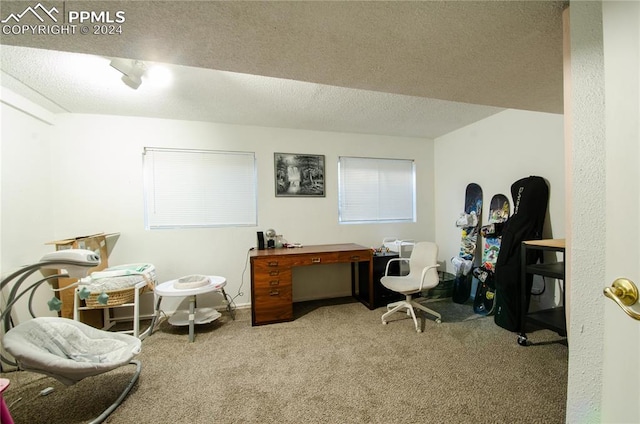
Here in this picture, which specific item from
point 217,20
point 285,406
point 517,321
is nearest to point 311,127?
point 217,20

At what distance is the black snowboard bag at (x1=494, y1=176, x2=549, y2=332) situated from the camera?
2.23m

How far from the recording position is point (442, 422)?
1.32m

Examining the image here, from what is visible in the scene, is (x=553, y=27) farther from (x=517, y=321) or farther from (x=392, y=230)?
(x=392, y=230)

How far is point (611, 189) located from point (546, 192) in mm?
2310

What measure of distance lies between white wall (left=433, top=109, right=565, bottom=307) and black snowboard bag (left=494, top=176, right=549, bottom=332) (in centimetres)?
13

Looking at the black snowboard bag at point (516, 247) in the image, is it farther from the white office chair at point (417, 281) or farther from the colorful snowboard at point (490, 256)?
the white office chair at point (417, 281)

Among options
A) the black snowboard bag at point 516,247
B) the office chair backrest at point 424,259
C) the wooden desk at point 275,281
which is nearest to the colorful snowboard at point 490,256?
the black snowboard bag at point 516,247

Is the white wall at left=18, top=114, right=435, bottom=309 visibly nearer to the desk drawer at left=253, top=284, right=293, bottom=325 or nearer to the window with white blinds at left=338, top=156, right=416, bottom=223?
the window with white blinds at left=338, top=156, right=416, bottom=223

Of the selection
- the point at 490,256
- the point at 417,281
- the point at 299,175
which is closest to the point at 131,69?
the point at 299,175

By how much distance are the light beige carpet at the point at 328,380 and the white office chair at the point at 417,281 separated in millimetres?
188

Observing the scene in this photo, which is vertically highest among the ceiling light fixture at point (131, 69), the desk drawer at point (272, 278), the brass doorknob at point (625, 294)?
the ceiling light fixture at point (131, 69)

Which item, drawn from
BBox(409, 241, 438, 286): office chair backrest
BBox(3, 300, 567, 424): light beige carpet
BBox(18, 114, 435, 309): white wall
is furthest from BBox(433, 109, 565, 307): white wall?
BBox(3, 300, 567, 424): light beige carpet

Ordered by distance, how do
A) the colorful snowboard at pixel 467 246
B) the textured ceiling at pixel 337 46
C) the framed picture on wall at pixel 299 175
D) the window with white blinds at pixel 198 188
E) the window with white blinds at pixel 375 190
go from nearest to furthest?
the textured ceiling at pixel 337 46 < the window with white blinds at pixel 198 188 < the colorful snowboard at pixel 467 246 < the framed picture on wall at pixel 299 175 < the window with white blinds at pixel 375 190

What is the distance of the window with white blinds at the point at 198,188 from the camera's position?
281cm
